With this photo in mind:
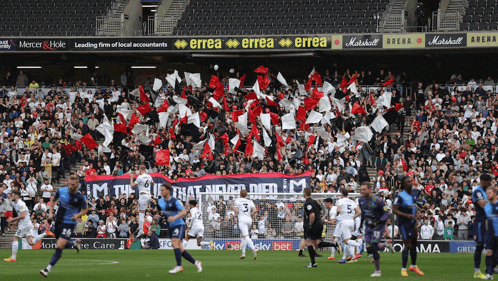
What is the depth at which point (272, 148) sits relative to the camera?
104 ft

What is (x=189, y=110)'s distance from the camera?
3241 centimetres

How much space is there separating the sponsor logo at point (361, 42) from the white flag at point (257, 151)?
985 cm

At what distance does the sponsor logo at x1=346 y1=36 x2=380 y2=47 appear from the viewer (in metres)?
37.3

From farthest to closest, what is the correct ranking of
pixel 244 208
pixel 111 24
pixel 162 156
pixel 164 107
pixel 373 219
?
pixel 111 24
pixel 164 107
pixel 162 156
pixel 244 208
pixel 373 219

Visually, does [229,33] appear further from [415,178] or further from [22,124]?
[415,178]

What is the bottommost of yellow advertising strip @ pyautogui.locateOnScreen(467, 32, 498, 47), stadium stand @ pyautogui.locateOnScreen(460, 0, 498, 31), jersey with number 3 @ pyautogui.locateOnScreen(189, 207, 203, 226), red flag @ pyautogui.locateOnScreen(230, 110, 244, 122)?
jersey with number 3 @ pyautogui.locateOnScreen(189, 207, 203, 226)

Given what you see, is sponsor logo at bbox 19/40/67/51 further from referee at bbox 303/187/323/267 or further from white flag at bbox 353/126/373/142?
referee at bbox 303/187/323/267

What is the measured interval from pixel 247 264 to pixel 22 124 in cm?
1965

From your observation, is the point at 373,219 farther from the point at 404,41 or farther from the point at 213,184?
the point at 404,41

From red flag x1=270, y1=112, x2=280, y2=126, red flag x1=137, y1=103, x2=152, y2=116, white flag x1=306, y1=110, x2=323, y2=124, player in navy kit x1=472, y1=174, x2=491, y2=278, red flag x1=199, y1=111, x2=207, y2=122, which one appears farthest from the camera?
red flag x1=199, y1=111, x2=207, y2=122

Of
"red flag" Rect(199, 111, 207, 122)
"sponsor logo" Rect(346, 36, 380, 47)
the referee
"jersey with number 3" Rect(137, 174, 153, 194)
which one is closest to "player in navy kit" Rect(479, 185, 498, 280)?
the referee

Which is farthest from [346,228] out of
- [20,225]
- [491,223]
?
[20,225]

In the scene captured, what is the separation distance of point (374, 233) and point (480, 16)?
2560cm

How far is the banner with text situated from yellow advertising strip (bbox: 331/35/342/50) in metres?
11.9
